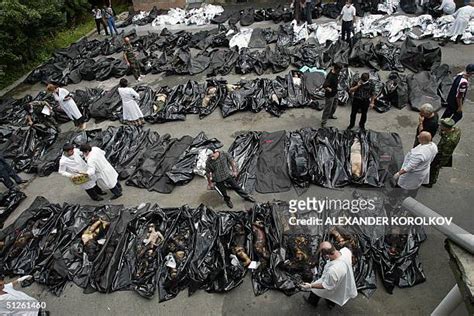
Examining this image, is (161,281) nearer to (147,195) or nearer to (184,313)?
(184,313)

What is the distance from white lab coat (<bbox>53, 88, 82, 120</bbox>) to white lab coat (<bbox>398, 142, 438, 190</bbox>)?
757 centimetres

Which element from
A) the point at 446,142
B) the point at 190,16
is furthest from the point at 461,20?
the point at 190,16

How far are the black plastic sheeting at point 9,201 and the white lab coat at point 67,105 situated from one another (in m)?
2.40

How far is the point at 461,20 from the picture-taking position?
9531 millimetres

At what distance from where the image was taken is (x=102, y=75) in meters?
10.5

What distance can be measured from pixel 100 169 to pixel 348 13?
27.4ft

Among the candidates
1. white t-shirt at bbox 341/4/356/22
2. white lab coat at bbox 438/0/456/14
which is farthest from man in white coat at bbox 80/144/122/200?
white lab coat at bbox 438/0/456/14

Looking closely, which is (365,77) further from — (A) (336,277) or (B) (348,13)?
(B) (348,13)

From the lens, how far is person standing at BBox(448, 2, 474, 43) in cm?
933

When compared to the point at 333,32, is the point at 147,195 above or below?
below

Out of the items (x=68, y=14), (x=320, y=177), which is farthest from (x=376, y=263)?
(x=68, y=14)

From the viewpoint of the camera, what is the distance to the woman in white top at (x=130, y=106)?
291 inches

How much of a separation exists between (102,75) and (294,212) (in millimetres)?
8384

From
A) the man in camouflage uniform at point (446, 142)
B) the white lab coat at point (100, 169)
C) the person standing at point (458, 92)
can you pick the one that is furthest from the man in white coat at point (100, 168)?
the person standing at point (458, 92)
